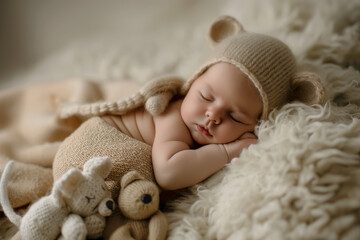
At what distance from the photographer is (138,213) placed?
2.51ft

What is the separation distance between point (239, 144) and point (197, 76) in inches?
11.8

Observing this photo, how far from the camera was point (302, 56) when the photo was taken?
124cm

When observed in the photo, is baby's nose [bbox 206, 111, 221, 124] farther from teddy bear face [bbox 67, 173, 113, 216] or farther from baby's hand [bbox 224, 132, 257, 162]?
teddy bear face [bbox 67, 173, 113, 216]

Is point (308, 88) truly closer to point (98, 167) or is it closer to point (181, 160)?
Result: point (181, 160)

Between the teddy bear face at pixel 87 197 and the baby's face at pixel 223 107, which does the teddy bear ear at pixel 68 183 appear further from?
the baby's face at pixel 223 107

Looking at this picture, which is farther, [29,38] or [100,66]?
[29,38]

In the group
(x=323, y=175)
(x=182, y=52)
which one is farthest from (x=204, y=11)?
(x=323, y=175)

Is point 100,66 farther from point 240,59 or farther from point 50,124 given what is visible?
point 240,59

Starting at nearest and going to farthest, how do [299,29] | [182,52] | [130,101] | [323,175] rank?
[323,175], [130,101], [299,29], [182,52]

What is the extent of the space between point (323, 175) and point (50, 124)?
1.03m

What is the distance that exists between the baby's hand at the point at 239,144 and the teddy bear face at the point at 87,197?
1.33 ft

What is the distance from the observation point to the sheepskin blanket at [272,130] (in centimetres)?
69

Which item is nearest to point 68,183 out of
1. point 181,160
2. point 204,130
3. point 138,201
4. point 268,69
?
point 138,201

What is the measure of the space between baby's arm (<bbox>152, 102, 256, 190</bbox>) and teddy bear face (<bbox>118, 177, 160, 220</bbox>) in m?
0.13
